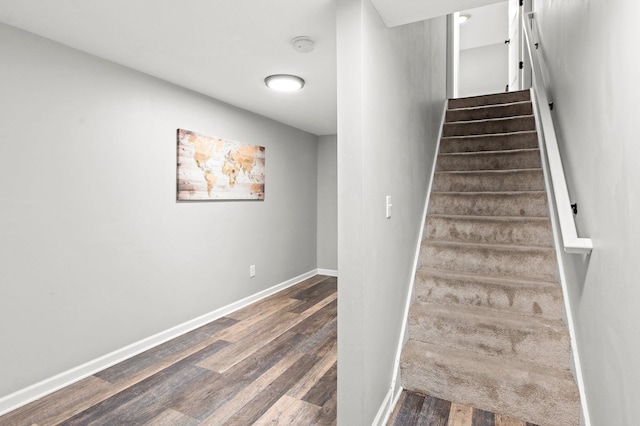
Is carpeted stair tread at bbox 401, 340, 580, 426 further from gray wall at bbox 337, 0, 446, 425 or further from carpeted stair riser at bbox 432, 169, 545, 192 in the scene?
carpeted stair riser at bbox 432, 169, 545, 192

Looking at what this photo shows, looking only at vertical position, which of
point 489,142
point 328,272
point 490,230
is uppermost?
point 489,142

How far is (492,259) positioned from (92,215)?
281 centimetres

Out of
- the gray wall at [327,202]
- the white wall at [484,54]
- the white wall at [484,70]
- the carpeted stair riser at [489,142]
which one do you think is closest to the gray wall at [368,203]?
the carpeted stair riser at [489,142]

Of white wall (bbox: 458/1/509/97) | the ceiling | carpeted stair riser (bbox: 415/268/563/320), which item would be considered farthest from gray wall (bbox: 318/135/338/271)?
white wall (bbox: 458/1/509/97)

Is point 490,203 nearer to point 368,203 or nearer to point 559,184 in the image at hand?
point 559,184

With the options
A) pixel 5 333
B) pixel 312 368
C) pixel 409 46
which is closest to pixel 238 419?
pixel 312 368

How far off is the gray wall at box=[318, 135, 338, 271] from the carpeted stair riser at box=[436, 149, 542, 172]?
75.0 inches

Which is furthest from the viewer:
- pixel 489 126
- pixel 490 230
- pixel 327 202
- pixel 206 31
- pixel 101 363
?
pixel 327 202

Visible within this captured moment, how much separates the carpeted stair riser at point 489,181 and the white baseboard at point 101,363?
7.94 feet

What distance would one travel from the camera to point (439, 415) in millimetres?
1776

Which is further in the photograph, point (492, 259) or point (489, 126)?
point (489, 126)

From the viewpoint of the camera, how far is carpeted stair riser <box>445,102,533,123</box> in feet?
11.7

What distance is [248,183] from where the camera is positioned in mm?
3658

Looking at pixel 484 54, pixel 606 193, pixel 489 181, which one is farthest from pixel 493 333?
pixel 484 54
